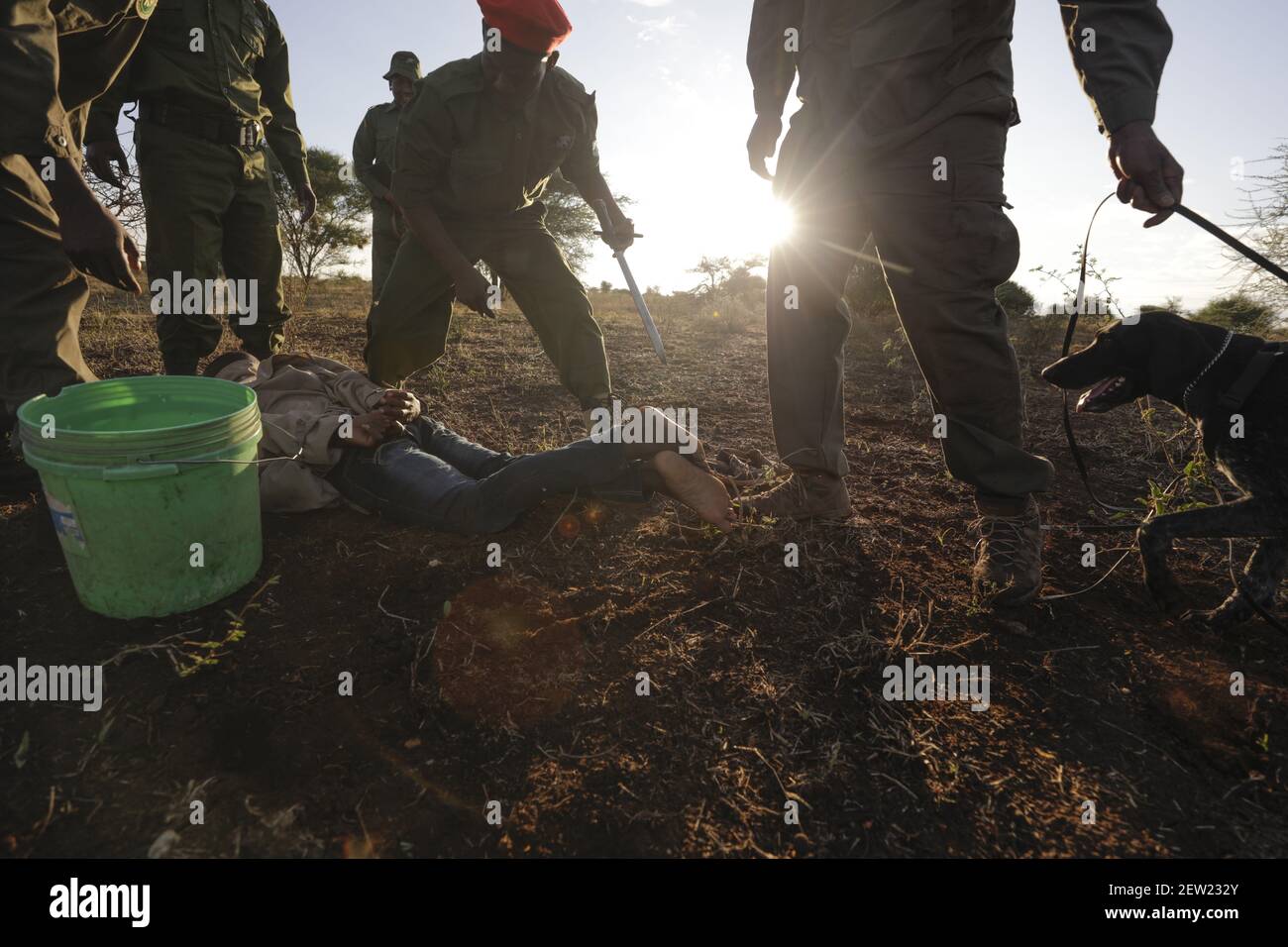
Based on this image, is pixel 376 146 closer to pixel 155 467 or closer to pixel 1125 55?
pixel 155 467

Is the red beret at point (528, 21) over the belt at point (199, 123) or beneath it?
over

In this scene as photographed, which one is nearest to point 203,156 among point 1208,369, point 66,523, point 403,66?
point 66,523

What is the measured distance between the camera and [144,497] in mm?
1658

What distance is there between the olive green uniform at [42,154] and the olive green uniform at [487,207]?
43.1 inches

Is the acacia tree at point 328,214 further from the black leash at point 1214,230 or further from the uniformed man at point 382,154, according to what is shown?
the black leash at point 1214,230

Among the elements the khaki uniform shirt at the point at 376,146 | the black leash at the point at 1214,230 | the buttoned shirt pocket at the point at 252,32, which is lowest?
the black leash at the point at 1214,230

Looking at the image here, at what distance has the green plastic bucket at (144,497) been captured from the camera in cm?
161

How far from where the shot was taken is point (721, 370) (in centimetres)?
536

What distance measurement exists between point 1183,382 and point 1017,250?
33.4 inches

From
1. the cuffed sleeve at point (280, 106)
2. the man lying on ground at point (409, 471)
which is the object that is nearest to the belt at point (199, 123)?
the cuffed sleeve at point (280, 106)

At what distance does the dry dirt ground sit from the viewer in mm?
1288

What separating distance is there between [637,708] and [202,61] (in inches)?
141

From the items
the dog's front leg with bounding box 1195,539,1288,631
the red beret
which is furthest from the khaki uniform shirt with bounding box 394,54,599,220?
the dog's front leg with bounding box 1195,539,1288,631
